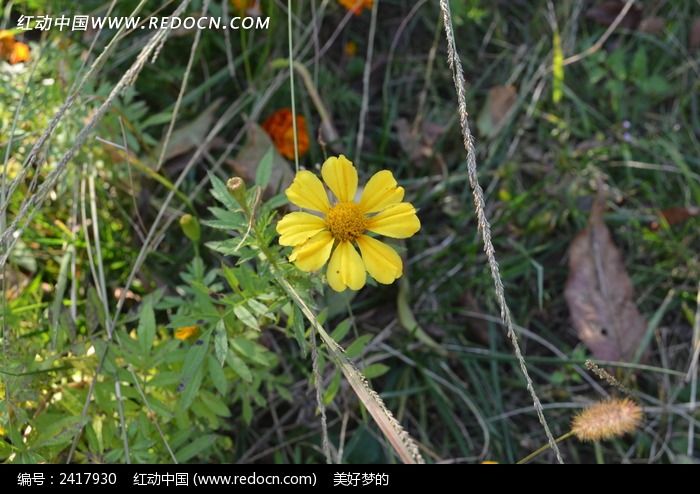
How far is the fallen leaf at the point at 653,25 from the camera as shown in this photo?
2162mm

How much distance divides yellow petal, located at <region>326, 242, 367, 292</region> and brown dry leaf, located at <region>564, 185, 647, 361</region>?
894 millimetres

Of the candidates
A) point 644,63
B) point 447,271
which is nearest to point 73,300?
point 447,271

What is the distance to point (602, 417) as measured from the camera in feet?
4.00

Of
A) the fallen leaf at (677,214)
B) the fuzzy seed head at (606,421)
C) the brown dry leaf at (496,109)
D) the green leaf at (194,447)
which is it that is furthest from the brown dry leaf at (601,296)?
the green leaf at (194,447)

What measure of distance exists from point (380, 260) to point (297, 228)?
0.14 meters

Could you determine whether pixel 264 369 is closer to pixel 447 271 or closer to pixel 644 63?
pixel 447 271

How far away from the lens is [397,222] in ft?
3.81

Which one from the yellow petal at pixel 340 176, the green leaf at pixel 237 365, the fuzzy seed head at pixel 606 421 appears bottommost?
the fuzzy seed head at pixel 606 421

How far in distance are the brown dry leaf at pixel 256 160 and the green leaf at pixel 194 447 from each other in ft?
2.08

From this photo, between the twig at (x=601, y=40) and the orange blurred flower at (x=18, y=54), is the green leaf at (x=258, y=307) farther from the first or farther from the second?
the twig at (x=601, y=40)

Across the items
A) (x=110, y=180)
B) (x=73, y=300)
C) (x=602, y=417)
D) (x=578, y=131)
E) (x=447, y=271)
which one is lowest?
(x=602, y=417)

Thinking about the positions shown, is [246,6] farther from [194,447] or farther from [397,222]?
[194,447]
